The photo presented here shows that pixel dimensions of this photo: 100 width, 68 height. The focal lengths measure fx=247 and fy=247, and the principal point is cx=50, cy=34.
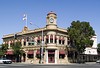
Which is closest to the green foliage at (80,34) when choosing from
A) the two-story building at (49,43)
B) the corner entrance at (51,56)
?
the two-story building at (49,43)

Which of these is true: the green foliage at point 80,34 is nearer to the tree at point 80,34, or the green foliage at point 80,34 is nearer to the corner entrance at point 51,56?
the tree at point 80,34

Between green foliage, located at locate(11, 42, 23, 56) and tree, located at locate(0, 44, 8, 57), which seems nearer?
green foliage, located at locate(11, 42, 23, 56)

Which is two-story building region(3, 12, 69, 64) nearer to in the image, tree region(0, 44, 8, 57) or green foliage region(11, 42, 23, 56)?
green foliage region(11, 42, 23, 56)

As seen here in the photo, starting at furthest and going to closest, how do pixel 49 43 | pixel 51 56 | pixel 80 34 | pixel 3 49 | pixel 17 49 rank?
pixel 3 49
pixel 17 49
pixel 51 56
pixel 80 34
pixel 49 43

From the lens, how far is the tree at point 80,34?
227 feet

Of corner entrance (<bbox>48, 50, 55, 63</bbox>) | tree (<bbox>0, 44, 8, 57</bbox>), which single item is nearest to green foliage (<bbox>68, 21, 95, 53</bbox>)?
corner entrance (<bbox>48, 50, 55, 63</bbox>)

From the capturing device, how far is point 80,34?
7038 cm

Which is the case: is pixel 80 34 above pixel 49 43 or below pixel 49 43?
above

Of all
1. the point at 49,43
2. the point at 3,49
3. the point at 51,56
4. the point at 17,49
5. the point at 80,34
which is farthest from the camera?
the point at 3,49

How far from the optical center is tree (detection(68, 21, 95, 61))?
227 feet

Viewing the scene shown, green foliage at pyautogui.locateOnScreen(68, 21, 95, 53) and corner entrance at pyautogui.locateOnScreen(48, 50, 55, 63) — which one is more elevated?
green foliage at pyautogui.locateOnScreen(68, 21, 95, 53)

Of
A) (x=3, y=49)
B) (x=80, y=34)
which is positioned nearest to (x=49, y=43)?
(x=80, y=34)

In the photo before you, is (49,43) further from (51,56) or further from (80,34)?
(80,34)

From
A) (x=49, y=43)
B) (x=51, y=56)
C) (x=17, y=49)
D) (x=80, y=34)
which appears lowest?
(x=51, y=56)
